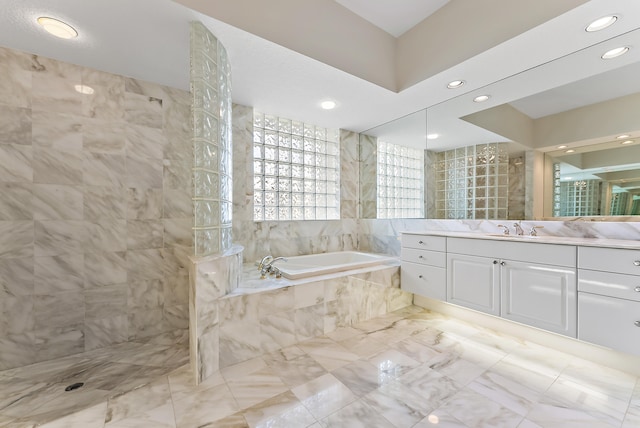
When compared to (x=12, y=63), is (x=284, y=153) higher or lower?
lower

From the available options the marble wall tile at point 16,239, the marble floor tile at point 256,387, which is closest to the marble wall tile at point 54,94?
the marble wall tile at point 16,239

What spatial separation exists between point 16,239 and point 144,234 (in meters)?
0.73

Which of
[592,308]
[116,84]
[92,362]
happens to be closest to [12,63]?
[116,84]

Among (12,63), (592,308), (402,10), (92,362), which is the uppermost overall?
(402,10)

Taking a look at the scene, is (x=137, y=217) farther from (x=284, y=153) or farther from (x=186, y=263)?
(x=284, y=153)

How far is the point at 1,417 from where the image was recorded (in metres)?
1.25

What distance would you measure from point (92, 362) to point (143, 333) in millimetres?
381

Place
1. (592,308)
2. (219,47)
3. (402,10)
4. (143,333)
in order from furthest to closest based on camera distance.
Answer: (143,333) < (402,10) < (219,47) < (592,308)

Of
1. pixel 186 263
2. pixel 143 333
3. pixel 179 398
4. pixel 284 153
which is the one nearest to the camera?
pixel 179 398

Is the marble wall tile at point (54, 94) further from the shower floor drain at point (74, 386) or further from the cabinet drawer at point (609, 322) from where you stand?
the cabinet drawer at point (609, 322)

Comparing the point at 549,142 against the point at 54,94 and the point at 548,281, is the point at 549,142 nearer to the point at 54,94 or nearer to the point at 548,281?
the point at 548,281

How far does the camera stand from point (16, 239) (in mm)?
1729

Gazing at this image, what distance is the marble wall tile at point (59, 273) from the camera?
5.88 feet

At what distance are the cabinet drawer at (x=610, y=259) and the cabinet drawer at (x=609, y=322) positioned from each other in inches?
6.7
